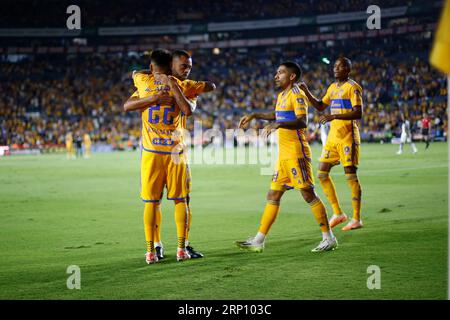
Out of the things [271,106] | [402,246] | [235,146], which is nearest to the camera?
[402,246]

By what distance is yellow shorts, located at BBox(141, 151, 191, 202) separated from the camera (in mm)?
6973

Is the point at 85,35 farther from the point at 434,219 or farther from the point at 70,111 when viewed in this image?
the point at 434,219

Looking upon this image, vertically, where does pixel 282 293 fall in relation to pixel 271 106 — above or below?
below

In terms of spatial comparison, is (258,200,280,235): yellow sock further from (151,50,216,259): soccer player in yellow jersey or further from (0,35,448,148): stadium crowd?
(0,35,448,148): stadium crowd

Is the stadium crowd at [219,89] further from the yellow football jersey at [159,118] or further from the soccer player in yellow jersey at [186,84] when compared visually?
the yellow football jersey at [159,118]

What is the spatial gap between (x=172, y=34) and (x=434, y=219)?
56.9 meters

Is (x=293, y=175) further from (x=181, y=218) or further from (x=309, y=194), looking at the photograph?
(x=181, y=218)

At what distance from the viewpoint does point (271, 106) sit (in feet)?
175

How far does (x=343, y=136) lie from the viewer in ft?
32.2

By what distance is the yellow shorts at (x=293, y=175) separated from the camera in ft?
24.7

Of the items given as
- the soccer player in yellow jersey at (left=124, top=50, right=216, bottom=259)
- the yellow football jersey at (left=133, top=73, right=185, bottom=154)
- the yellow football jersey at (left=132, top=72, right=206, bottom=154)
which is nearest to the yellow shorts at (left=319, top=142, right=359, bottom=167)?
the soccer player in yellow jersey at (left=124, top=50, right=216, bottom=259)

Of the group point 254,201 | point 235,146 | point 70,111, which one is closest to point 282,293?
point 254,201

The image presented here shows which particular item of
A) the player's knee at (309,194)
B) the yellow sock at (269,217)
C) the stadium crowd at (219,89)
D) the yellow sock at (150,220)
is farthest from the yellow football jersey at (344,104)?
the stadium crowd at (219,89)

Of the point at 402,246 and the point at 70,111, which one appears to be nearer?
the point at 402,246
